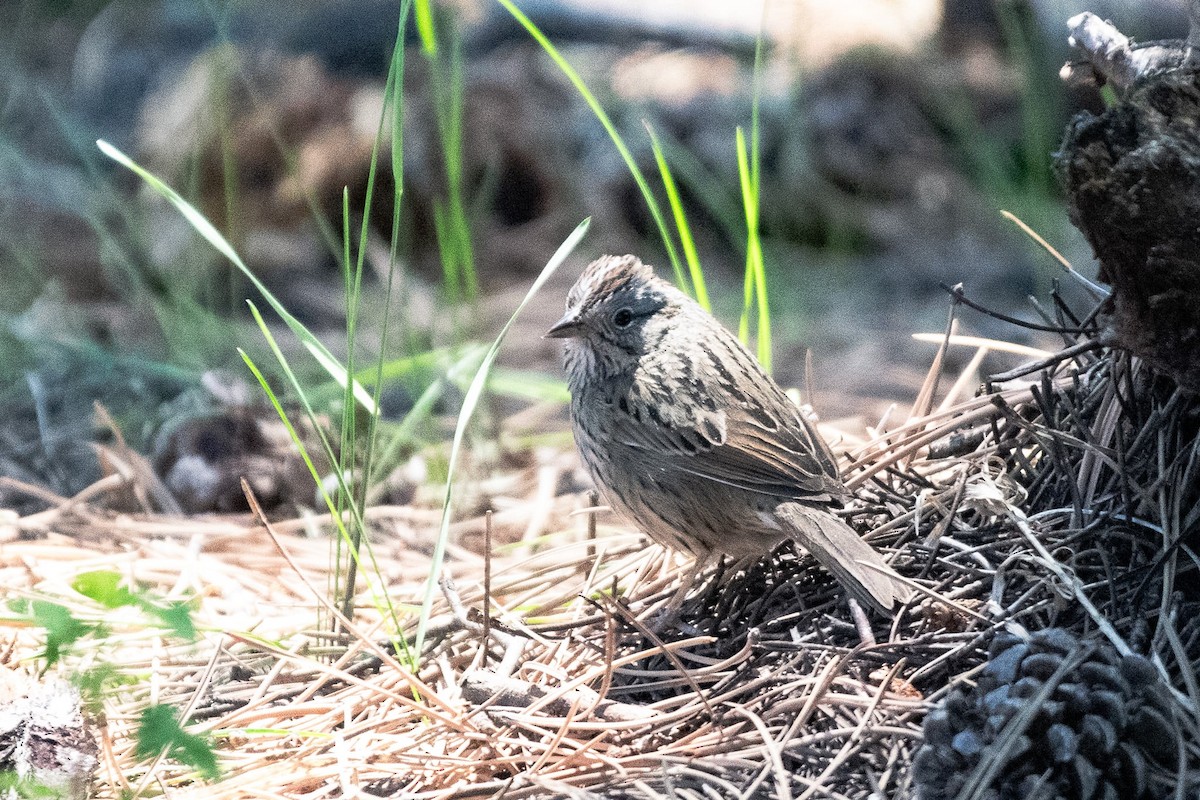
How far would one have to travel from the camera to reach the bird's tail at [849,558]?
2.83 m

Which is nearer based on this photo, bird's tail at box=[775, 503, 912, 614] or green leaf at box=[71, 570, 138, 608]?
green leaf at box=[71, 570, 138, 608]

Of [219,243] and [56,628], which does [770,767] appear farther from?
[219,243]

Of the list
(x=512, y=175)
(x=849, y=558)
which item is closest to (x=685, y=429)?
(x=849, y=558)

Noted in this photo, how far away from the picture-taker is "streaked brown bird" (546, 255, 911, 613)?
3357 millimetres

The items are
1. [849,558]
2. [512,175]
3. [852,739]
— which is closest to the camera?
[852,739]

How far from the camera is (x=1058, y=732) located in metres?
2.21

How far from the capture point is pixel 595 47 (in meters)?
8.91

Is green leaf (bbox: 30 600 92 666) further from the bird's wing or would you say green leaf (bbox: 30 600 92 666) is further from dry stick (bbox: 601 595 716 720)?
the bird's wing

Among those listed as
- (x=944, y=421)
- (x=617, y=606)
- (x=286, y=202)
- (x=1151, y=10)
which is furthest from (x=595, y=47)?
(x=617, y=606)

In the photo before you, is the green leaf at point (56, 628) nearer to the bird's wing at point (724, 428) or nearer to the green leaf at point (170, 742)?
the green leaf at point (170, 742)

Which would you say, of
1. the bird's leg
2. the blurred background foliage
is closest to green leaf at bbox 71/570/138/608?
the bird's leg

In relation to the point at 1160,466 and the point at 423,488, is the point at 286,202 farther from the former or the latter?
the point at 1160,466

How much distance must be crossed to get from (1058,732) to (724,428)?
149 centimetres

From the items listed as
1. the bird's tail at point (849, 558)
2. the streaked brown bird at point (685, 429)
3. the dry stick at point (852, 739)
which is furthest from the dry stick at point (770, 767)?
the streaked brown bird at point (685, 429)
